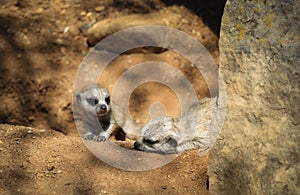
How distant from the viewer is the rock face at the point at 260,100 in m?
2.25

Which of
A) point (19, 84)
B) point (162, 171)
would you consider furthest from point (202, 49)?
Answer: point (162, 171)

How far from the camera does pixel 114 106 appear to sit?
5074 mm

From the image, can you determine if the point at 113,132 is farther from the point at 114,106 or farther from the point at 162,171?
the point at 162,171

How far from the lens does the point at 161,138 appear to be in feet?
12.6

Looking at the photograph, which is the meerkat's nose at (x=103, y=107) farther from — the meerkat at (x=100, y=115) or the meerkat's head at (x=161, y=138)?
the meerkat's head at (x=161, y=138)

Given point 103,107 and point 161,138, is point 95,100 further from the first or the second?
point 161,138

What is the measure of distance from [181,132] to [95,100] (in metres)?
1.22

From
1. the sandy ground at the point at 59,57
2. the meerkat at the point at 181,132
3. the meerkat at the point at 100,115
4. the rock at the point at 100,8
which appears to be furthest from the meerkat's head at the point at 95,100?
the rock at the point at 100,8

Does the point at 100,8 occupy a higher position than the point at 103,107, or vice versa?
the point at 100,8

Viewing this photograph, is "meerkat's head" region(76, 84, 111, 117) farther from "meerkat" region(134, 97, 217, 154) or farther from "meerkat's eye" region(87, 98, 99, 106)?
"meerkat" region(134, 97, 217, 154)

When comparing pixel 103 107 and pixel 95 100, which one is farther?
pixel 95 100

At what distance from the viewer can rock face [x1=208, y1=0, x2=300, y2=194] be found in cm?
225

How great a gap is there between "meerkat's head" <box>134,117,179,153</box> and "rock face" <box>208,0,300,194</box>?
1.20 metres

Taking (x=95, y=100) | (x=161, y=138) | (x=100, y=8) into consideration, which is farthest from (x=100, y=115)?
(x=100, y=8)
